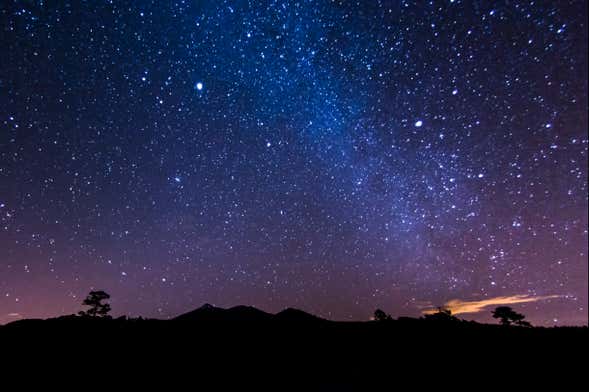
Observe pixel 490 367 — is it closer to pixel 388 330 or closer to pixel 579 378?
pixel 579 378

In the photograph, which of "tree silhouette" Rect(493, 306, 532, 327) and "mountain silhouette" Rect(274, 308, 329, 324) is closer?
"mountain silhouette" Rect(274, 308, 329, 324)

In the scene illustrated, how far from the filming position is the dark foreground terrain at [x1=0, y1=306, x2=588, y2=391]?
8.96 meters

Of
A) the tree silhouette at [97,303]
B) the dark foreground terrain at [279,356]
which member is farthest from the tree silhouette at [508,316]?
the tree silhouette at [97,303]

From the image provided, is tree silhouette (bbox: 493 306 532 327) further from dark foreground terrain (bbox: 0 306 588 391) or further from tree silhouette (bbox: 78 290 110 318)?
tree silhouette (bbox: 78 290 110 318)

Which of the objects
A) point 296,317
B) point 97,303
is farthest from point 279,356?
point 97,303

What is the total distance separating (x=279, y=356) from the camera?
1123 cm

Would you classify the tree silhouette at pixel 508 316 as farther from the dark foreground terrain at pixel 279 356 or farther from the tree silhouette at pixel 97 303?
the tree silhouette at pixel 97 303

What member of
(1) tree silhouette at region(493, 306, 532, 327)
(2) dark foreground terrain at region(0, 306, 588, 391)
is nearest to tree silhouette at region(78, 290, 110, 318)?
(2) dark foreground terrain at region(0, 306, 588, 391)

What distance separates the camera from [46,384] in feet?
25.9

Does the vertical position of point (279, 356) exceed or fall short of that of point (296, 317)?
it falls short

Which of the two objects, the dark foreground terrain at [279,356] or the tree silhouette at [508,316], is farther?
the tree silhouette at [508,316]

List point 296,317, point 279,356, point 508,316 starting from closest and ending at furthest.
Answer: point 279,356 → point 296,317 → point 508,316

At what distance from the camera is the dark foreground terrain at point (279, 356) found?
29.4 ft

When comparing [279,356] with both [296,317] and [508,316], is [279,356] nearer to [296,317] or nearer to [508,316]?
[296,317]
